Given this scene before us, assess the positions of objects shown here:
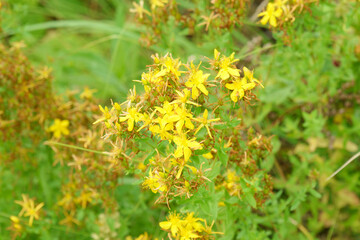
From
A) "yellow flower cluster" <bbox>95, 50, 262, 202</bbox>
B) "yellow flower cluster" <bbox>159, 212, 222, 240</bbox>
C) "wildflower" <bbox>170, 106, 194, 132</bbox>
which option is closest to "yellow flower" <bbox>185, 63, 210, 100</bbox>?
"yellow flower cluster" <bbox>95, 50, 262, 202</bbox>

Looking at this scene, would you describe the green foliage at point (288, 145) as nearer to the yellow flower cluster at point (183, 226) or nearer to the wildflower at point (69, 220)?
the wildflower at point (69, 220)

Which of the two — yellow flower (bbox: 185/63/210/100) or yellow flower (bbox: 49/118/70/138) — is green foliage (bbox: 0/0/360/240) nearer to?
yellow flower (bbox: 49/118/70/138)

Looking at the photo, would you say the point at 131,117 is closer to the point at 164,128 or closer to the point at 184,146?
the point at 164,128

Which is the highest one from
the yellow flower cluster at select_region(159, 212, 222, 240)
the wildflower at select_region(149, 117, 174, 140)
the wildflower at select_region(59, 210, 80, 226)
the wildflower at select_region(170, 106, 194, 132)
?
the wildflower at select_region(170, 106, 194, 132)

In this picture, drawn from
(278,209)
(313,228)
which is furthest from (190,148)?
(313,228)

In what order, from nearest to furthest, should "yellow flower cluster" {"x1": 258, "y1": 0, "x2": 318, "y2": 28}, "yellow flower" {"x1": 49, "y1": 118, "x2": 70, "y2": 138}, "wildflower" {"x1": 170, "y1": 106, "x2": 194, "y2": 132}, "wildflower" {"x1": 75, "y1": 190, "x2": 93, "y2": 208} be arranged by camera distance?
"wildflower" {"x1": 170, "y1": 106, "x2": 194, "y2": 132}
"yellow flower cluster" {"x1": 258, "y1": 0, "x2": 318, "y2": 28}
"wildflower" {"x1": 75, "y1": 190, "x2": 93, "y2": 208}
"yellow flower" {"x1": 49, "y1": 118, "x2": 70, "y2": 138}

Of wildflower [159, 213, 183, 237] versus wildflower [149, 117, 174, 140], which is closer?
wildflower [149, 117, 174, 140]
